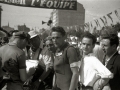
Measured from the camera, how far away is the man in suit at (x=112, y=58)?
2.42m

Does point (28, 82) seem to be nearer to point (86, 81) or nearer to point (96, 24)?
point (86, 81)

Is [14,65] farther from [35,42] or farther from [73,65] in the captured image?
[35,42]

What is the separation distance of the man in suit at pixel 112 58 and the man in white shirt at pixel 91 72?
0.20 meters

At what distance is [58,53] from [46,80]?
3.48 ft

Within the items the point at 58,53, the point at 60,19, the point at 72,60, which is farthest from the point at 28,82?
the point at 60,19

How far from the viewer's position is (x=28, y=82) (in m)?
3.44

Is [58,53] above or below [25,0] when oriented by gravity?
below

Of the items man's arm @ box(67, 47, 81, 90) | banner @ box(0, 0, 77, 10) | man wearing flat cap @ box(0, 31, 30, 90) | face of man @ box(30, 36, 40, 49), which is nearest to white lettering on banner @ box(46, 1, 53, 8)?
banner @ box(0, 0, 77, 10)

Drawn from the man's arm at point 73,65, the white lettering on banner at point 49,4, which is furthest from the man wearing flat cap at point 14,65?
the white lettering on banner at point 49,4

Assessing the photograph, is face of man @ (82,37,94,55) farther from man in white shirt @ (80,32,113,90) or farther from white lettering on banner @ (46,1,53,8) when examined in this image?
white lettering on banner @ (46,1,53,8)

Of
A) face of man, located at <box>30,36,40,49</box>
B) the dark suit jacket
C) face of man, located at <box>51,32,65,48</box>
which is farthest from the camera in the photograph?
face of man, located at <box>30,36,40,49</box>

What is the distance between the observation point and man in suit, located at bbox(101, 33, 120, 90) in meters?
2.42

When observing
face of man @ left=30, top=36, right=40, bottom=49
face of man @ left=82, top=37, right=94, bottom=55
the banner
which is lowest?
face of man @ left=30, top=36, right=40, bottom=49

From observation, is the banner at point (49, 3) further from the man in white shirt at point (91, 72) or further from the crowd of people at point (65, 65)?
the man in white shirt at point (91, 72)
